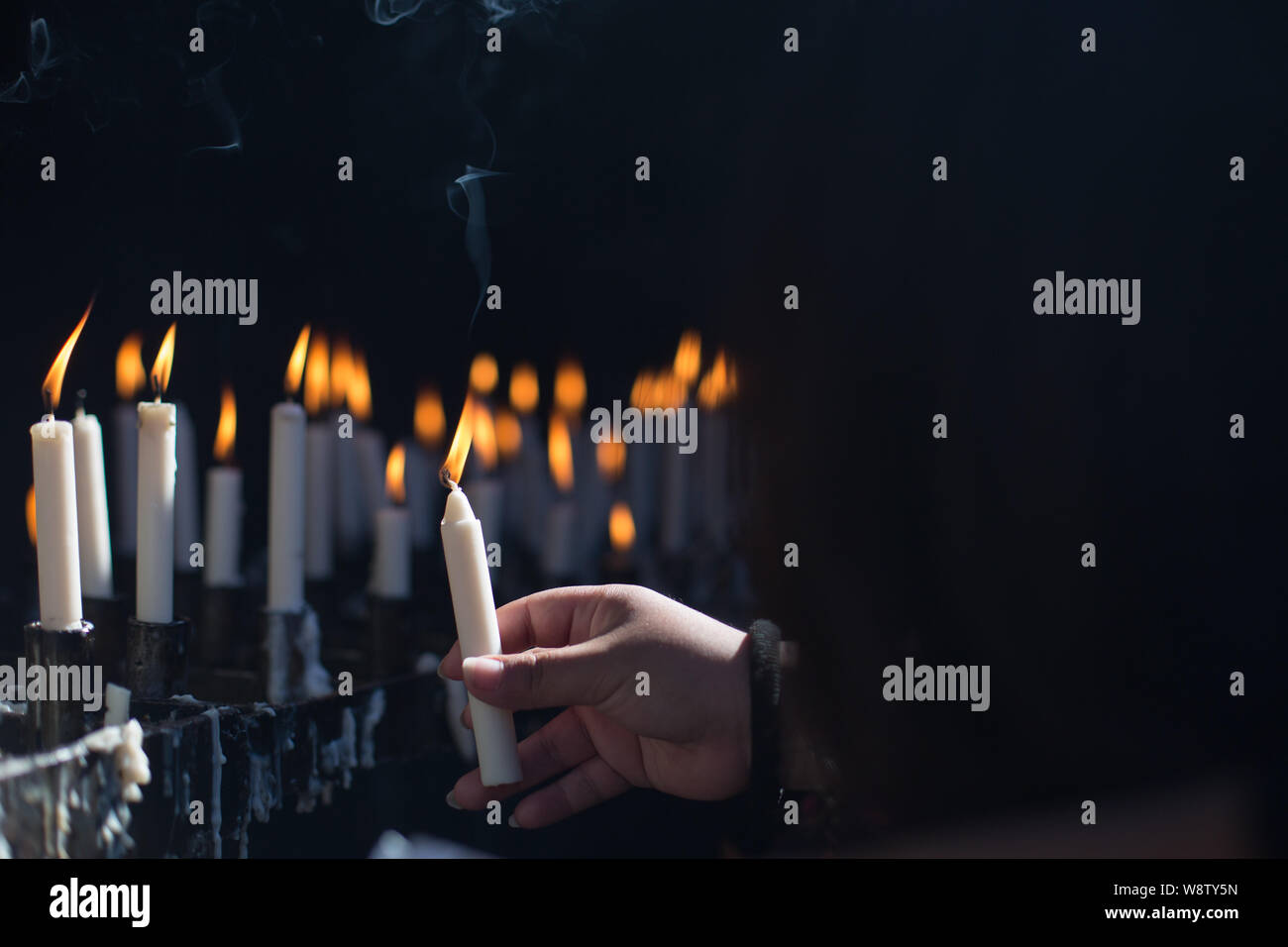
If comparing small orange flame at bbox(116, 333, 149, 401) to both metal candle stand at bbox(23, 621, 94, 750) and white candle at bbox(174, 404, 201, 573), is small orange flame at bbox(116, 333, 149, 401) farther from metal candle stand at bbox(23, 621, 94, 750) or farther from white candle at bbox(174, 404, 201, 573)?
metal candle stand at bbox(23, 621, 94, 750)

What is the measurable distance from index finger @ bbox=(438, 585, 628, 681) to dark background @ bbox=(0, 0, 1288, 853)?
0.47 metres

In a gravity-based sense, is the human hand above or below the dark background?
below

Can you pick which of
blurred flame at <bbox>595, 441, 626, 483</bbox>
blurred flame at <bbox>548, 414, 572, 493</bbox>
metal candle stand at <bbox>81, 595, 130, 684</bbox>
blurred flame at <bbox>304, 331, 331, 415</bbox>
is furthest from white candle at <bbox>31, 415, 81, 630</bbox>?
blurred flame at <bbox>595, 441, 626, 483</bbox>

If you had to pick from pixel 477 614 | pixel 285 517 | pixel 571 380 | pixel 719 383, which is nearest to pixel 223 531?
pixel 285 517

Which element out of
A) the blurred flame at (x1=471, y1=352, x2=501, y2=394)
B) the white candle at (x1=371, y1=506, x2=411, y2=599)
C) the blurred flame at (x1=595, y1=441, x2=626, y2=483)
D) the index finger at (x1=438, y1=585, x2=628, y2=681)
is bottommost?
the index finger at (x1=438, y1=585, x2=628, y2=681)

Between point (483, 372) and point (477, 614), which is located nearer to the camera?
point (477, 614)

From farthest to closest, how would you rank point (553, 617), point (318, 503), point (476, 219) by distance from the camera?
point (476, 219), point (318, 503), point (553, 617)

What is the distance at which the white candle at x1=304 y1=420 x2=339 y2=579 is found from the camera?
90 cm

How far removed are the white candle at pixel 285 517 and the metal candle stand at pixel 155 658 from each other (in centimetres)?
10

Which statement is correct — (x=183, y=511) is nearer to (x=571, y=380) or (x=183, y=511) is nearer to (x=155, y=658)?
(x=155, y=658)

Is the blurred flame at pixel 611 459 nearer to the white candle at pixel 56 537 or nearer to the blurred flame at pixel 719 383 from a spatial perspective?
the blurred flame at pixel 719 383

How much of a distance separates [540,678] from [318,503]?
0.37 m

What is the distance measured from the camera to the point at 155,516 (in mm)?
647

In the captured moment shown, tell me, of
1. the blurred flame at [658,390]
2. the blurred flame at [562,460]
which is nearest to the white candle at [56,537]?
the blurred flame at [562,460]
